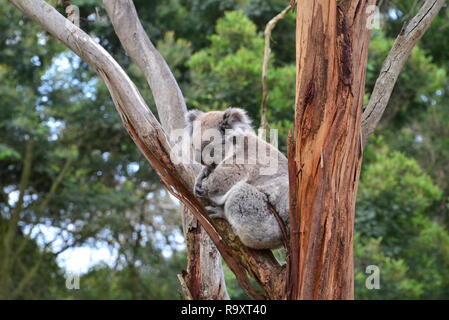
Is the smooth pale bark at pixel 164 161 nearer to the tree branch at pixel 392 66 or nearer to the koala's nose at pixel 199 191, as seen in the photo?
the koala's nose at pixel 199 191

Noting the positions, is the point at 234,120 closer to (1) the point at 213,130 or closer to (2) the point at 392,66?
(1) the point at 213,130

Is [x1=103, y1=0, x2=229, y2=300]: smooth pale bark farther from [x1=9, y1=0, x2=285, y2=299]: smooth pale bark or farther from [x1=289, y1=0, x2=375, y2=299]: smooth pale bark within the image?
[x1=289, y1=0, x2=375, y2=299]: smooth pale bark

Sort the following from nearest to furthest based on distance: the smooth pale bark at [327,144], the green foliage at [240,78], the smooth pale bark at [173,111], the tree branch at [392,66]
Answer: the smooth pale bark at [327,144] → the tree branch at [392,66] → the smooth pale bark at [173,111] → the green foliage at [240,78]

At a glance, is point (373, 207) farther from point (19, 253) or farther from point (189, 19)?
point (19, 253)

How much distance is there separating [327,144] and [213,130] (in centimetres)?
158

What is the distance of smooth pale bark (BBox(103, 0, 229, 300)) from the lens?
4637 millimetres

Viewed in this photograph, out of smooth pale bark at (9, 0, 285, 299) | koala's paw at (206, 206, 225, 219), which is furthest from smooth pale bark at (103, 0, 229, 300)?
smooth pale bark at (9, 0, 285, 299)

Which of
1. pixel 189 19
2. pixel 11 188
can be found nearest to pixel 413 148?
pixel 189 19

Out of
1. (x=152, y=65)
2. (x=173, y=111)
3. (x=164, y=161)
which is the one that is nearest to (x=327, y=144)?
(x=164, y=161)

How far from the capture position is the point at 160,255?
1130 centimetres

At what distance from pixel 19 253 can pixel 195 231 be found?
7.09m

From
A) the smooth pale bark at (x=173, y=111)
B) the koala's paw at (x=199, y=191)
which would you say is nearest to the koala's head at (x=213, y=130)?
the smooth pale bark at (x=173, y=111)

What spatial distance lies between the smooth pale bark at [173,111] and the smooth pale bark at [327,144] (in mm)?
1385

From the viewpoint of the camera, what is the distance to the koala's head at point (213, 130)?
4699 mm
